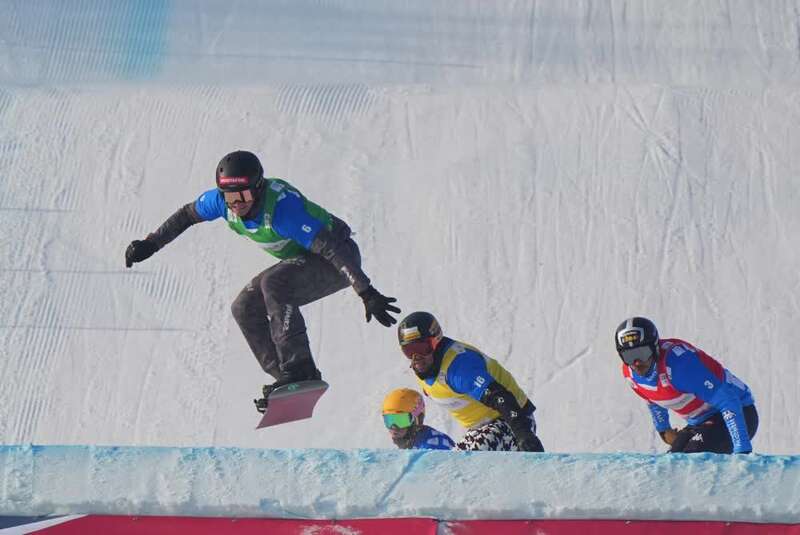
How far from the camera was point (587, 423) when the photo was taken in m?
8.99

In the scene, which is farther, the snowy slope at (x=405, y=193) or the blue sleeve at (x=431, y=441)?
the snowy slope at (x=405, y=193)

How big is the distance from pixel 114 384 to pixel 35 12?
494 cm

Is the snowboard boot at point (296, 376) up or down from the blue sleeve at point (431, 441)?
up

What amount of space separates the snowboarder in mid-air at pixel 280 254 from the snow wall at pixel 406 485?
1917mm

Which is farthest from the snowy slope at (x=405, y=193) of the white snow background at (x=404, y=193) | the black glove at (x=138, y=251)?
the black glove at (x=138, y=251)

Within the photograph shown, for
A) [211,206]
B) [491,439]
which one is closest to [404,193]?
[211,206]

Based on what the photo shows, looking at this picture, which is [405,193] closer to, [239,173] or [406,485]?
[239,173]

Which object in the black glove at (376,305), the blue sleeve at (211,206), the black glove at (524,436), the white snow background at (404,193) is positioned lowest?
the black glove at (524,436)

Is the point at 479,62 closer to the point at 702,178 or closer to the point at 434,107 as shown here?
the point at 434,107

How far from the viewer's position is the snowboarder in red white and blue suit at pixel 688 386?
6.14 meters

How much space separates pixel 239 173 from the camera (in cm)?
578

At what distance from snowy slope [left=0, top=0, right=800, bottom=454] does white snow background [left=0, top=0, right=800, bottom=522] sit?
25 mm

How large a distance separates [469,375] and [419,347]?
0.89 feet

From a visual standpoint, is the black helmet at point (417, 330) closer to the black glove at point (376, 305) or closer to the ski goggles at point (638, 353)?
the black glove at point (376, 305)
